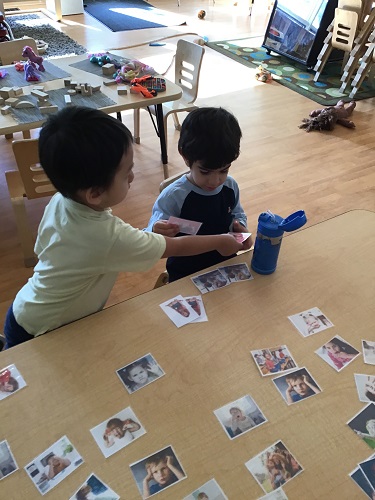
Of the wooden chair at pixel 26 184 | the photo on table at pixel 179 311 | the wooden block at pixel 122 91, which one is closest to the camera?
the photo on table at pixel 179 311

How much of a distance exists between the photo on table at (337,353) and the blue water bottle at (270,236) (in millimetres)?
270

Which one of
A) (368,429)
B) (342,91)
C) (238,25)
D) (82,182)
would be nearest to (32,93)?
(82,182)

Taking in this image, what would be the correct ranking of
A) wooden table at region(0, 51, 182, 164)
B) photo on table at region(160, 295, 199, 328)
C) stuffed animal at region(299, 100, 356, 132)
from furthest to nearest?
1. stuffed animal at region(299, 100, 356, 132)
2. wooden table at region(0, 51, 182, 164)
3. photo on table at region(160, 295, 199, 328)

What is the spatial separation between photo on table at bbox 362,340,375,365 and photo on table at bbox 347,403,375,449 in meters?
0.12

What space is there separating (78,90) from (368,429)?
2.21 metres

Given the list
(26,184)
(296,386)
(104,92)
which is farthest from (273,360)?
(104,92)

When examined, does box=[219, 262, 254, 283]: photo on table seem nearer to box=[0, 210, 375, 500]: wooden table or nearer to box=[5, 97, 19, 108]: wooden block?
box=[0, 210, 375, 500]: wooden table

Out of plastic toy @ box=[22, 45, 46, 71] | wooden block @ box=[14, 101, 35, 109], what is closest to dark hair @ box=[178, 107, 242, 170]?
wooden block @ box=[14, 101, 35, 109]

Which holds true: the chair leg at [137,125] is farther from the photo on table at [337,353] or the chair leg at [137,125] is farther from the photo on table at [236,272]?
the photo on table at [337,353]

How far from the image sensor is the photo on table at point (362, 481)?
2.57ft

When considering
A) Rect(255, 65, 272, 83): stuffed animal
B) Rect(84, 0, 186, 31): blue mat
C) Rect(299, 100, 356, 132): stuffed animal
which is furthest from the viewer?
Rect(84, 0, 186, 31): blue mat

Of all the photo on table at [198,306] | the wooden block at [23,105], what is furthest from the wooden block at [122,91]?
the photo on table at [198,306]

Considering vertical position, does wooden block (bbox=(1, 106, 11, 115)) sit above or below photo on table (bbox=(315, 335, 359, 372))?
below

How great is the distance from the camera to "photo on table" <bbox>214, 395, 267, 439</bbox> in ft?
2.81
